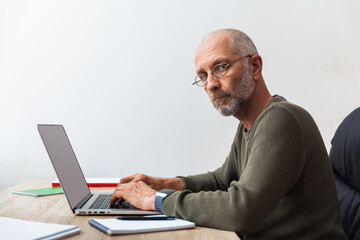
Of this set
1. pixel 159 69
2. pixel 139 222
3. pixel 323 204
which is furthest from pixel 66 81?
pixel 323 204

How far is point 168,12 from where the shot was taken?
2.03m

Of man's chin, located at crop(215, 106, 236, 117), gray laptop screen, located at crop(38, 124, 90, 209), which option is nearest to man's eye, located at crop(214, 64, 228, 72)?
man's chin, located at crop(215, 106, 236, 117)

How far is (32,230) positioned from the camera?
2.22 feet

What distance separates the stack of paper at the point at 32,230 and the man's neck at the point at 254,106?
65cm

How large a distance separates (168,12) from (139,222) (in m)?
1.52

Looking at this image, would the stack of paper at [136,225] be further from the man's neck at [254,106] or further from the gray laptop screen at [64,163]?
the man's neck at [254,106]

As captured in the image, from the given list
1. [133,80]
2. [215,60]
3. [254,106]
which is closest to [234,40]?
[215,60]

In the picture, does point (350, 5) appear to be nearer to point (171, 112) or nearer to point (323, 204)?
point (171, 112)

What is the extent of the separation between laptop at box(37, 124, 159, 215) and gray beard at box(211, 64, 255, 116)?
40 cm

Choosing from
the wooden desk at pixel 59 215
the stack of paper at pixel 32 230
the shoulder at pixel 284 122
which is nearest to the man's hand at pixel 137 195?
the wooden desk at pixel 59 215

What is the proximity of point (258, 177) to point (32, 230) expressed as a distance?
0.49 m

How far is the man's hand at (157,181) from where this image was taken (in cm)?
118

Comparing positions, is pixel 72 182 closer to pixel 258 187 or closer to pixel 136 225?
pixel 136 225

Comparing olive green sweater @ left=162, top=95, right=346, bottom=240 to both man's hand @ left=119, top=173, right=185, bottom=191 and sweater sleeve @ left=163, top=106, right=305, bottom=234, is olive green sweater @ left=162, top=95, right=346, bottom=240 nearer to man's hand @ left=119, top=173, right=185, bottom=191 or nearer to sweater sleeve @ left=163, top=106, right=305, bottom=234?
sweater sleeve @ left=163, top=106, right=305, bottom=234
